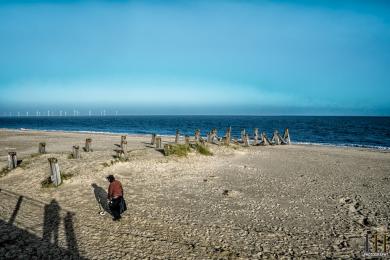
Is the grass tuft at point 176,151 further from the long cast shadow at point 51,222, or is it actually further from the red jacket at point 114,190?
the red jacket at point 114,190

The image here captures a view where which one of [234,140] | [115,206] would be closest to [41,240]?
[115,206]

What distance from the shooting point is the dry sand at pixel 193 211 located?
27.9 ft

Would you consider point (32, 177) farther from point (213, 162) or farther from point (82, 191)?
point (213, 162)

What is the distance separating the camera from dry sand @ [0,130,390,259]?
8492mm

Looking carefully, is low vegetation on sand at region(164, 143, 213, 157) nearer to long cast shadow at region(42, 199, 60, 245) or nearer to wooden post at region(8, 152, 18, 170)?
wooden post at region(8, 152, 18, 170)

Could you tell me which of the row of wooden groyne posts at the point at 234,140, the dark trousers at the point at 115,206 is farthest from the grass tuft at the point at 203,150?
the dark trousers at the point at 115,206

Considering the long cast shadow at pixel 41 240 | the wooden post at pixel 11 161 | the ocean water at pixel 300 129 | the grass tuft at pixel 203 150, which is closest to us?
the long cast shadow at pixel 41 240

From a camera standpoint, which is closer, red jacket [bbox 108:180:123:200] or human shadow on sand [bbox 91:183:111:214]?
red jacket [bbox 108:180:123:200]

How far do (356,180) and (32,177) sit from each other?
17565 mm

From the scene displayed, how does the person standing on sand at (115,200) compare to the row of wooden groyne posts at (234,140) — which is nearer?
the person standing on sand at (115,200)

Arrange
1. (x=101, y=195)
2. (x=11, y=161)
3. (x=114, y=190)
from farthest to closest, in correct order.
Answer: (x=11, y=161) → (x=101, y=195) → (x=114, y=190)

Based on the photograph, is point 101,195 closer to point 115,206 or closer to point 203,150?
point 115,206

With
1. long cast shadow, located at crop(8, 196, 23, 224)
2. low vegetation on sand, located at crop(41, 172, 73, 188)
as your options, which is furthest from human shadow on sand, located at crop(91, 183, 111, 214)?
long cast shadow, located at crop(8, 196, 23, 224)

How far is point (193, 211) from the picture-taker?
38.1 ft
